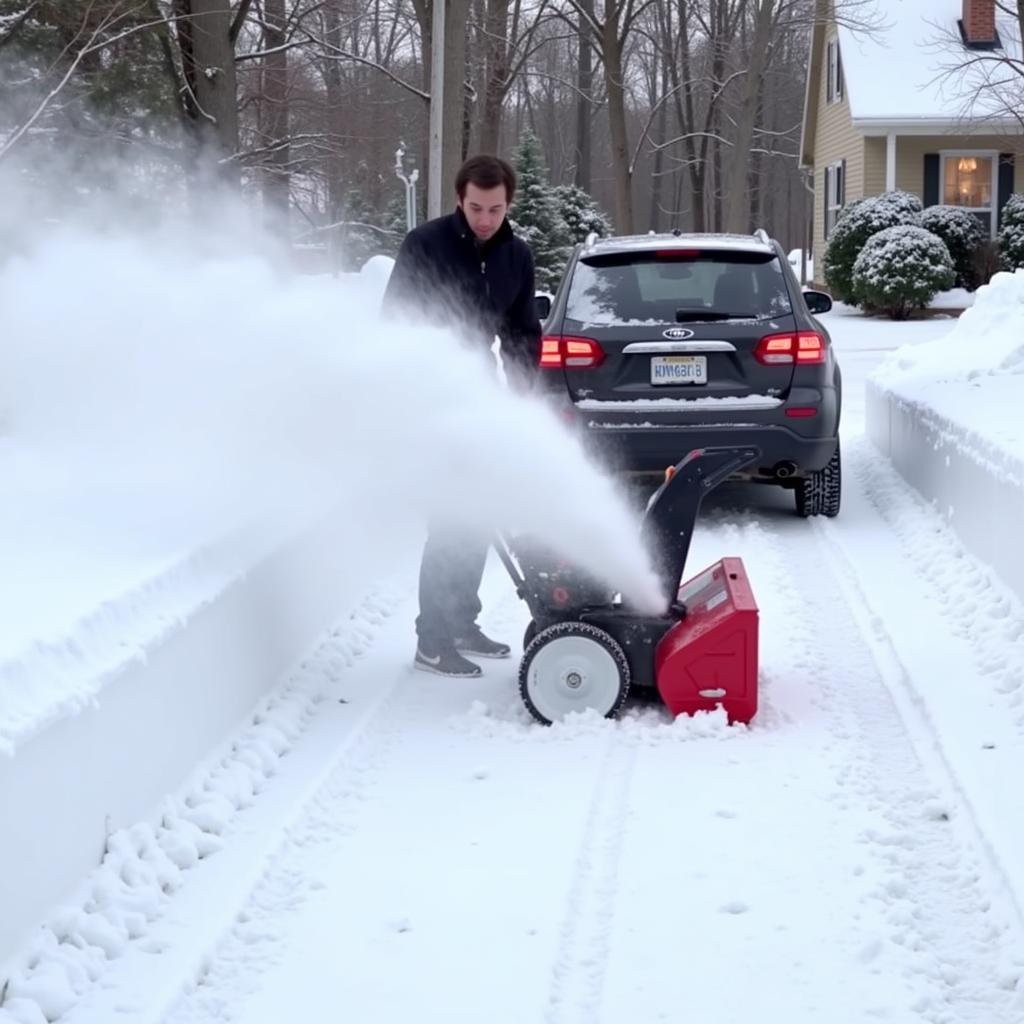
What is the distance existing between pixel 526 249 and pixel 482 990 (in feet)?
11.5

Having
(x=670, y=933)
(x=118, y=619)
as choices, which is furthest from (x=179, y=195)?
(x=670, y=933)

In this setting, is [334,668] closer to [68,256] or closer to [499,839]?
[499,839]

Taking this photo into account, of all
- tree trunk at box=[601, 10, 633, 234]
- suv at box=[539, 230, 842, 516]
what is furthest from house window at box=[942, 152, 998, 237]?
suv at box=[539, 230, 842, 516]

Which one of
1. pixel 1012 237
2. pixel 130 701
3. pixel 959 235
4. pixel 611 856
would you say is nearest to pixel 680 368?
pixel 611 856

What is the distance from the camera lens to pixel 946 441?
8.62 metres

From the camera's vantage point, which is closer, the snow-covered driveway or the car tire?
the snow-covered driveway

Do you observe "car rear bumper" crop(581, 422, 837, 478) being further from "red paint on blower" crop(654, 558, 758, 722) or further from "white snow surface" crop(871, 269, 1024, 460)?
"red paint on blower" crop(654, 558, 758, 722)

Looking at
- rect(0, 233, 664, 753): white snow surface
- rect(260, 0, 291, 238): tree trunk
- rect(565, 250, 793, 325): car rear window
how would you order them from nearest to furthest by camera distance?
rect(0, 233, 664, 753): white snow surface
rect(565, 250, 793, 325): car rear window
rect(260, 0, 291, 238): tree trunk

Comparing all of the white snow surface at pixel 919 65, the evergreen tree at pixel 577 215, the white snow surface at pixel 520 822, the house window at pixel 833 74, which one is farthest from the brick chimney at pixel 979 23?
the white snow surface at pixel 520 822

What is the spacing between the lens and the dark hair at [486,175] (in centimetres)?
579

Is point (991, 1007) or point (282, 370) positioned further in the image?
point (282, 370)

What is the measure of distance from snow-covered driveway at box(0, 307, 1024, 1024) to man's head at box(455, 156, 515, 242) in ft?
5.93

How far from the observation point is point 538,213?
3934cm

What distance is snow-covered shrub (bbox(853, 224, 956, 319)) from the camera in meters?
27.7
